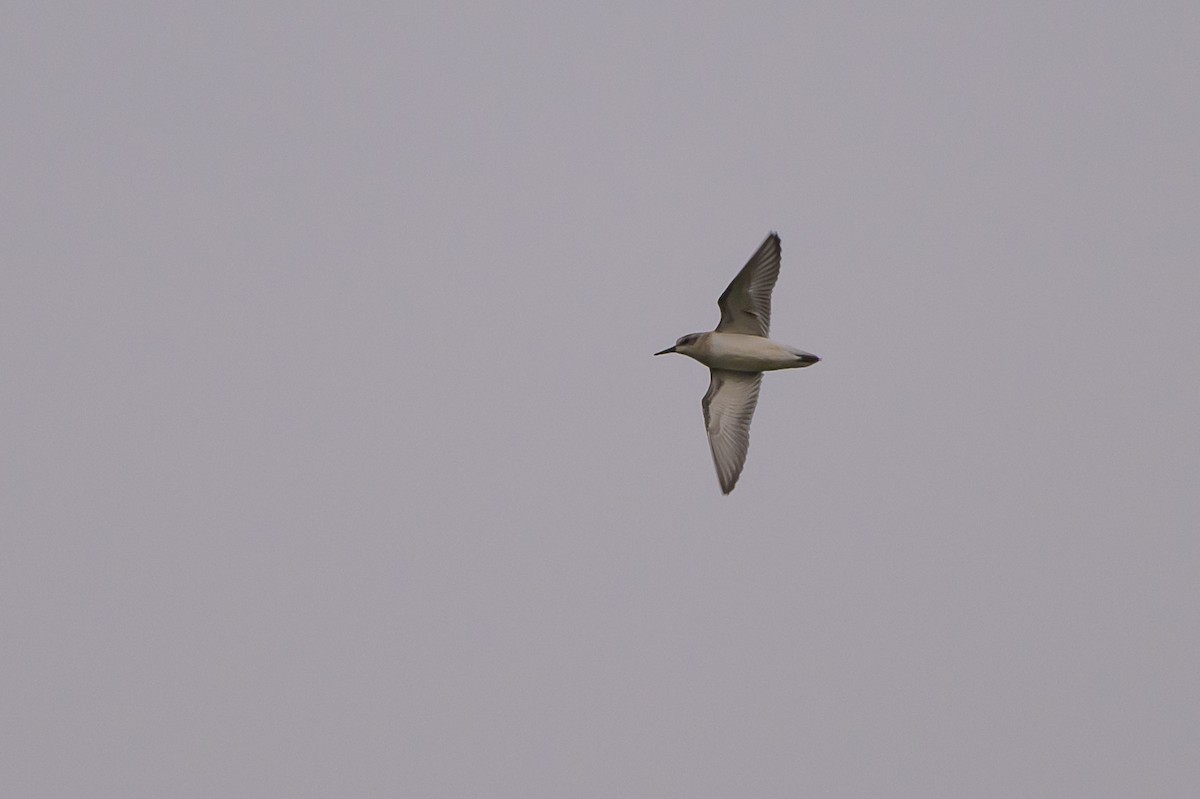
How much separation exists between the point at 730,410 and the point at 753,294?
190 cm

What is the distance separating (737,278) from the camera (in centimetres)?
2188

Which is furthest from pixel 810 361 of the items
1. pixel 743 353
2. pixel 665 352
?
pixel 665 352

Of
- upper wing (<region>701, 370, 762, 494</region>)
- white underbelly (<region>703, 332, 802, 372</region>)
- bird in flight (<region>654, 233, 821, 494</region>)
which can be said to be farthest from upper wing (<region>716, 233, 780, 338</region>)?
upper wing (<region>701, 370, 762, 494</region>)

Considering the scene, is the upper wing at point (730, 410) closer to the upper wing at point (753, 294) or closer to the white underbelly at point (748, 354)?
the white underbelly at point (748, 354)

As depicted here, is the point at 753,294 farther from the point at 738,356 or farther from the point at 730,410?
the point at 730,410

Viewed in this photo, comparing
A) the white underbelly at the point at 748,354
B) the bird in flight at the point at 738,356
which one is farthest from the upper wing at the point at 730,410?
the white underbelly at the point at 748,354

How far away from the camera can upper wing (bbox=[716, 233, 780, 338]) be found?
21.9 meters

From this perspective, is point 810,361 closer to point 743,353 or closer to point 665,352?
point 743,353

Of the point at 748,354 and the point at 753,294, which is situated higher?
the point at 753,294

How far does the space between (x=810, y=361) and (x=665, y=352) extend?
244 centimetres

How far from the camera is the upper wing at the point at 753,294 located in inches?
863

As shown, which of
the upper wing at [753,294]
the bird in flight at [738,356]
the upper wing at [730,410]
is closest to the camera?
the upper wing at [753,294]

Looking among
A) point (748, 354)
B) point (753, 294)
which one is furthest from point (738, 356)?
point (753, 294)

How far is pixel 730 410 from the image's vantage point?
23.0 meters
